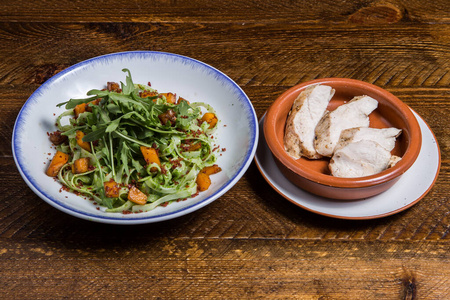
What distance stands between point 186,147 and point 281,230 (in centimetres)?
70

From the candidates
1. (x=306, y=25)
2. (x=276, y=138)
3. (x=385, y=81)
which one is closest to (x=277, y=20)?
(x=306, y=25)

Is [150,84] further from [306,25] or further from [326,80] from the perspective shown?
[306,25]

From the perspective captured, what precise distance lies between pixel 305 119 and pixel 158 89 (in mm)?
981

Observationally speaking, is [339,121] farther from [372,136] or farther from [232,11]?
[232,11]

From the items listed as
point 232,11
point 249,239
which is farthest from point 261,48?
point 249,239

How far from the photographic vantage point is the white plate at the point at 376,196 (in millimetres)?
2352

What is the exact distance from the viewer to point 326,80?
287cm

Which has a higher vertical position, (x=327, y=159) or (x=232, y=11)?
(x=232, y=11)

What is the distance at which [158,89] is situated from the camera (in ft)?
9.78

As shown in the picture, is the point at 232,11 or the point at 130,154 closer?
the point at 130,154

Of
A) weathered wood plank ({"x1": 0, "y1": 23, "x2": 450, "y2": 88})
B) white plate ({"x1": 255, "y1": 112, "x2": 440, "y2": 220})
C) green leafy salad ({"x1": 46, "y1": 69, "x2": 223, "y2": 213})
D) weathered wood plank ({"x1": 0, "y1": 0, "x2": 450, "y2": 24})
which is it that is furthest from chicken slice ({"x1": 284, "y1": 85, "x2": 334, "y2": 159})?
weathered wood plank ({"x1": 0, "y1": 0, "x2": 450, "y2": 24})

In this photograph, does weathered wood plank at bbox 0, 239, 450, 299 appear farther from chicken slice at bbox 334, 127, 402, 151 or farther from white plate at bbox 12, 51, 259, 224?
chicken slice at bbox 334, 127, 402, 151

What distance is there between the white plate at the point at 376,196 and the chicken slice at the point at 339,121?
297 millimetres

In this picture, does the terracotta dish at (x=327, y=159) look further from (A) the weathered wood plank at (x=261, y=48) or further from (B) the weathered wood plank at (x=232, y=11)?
(B) the weathered wood plank at (x=232, y=11)
